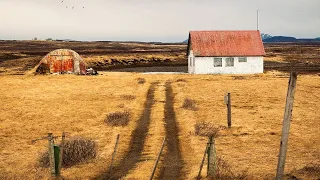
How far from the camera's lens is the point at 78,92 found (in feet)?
97.1

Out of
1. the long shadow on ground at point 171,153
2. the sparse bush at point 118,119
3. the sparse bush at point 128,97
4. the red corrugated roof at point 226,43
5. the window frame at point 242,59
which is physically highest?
the red corrugated roof at point 226,43

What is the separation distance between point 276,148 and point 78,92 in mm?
18285

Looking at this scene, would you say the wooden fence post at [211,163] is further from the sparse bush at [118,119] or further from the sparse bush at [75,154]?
the sparse bush at [118,119]

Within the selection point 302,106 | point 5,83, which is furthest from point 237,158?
point 5,83

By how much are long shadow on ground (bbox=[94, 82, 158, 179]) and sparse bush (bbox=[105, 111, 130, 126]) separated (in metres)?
0.73

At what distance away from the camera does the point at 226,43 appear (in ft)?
142

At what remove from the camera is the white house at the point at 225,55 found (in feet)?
139

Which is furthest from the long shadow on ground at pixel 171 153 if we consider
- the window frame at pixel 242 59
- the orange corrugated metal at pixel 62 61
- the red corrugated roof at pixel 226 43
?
the orange corrugated metal at pixel 62 61

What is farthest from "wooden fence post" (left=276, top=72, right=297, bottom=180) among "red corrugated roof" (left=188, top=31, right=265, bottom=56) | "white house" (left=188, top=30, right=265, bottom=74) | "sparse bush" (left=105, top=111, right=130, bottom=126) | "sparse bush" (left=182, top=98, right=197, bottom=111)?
"red corrugated roof" (left=188, top=31, right=265, bottom=56)

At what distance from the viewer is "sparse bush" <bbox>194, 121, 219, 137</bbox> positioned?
1727 cm

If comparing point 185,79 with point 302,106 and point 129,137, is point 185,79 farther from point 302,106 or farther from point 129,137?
point 129,137

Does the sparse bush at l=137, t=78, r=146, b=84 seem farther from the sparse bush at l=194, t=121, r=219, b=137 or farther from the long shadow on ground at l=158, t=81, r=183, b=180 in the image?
the sparse bush at l=194, t=121, r=219, b=137

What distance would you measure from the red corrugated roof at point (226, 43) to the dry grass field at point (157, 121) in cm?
692

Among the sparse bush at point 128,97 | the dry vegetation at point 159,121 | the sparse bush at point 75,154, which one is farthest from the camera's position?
the sparse bush at point 128,97
